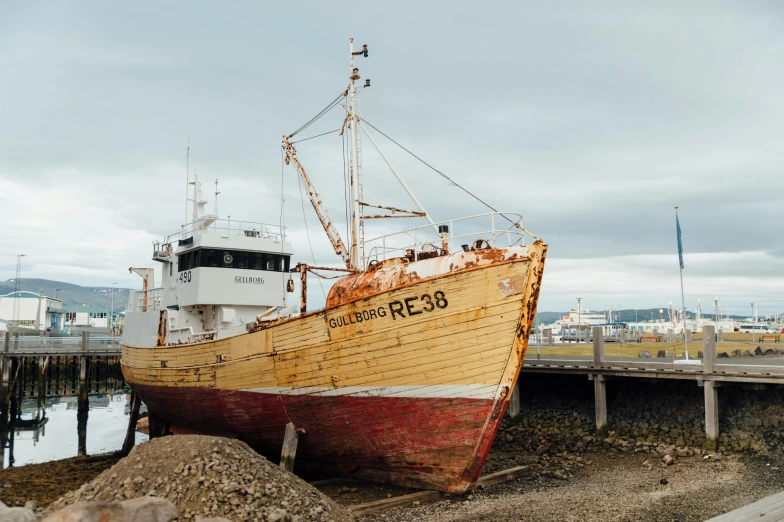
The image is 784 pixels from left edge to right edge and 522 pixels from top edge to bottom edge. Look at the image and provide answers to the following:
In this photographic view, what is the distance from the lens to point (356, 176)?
15.8 m

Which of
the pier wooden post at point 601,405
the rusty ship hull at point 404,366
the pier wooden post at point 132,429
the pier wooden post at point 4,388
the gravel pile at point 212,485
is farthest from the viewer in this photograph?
the pier wooden post at point 4,388

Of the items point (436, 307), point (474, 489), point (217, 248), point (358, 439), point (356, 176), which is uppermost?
point (356, 176)

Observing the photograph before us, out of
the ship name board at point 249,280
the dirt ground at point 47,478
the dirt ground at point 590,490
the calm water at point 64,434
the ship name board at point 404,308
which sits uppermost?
the ship name board at point 249,280

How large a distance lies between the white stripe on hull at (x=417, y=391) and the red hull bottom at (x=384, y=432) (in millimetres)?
81

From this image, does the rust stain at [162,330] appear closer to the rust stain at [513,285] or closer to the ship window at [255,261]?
the ship window at [255,261]

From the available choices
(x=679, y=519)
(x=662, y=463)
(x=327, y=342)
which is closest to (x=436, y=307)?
(x=327, y=342)

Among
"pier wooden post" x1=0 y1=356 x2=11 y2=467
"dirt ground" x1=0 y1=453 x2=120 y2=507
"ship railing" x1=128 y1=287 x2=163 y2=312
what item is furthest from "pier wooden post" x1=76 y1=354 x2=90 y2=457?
"ship railing" x1=128 y1=287 x2=163 y2=312

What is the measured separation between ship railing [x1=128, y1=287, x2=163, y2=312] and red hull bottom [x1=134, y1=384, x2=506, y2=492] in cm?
860

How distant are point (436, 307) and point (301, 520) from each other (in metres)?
4.57

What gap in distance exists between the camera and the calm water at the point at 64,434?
21859 mm

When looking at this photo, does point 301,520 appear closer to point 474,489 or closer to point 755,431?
point 474,489

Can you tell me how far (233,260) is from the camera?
1872 cm

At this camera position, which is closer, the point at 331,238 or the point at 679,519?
the point at 679,519

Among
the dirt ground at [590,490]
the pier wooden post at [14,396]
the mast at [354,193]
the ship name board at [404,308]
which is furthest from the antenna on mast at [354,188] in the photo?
the pier wooden post at [14,396]
